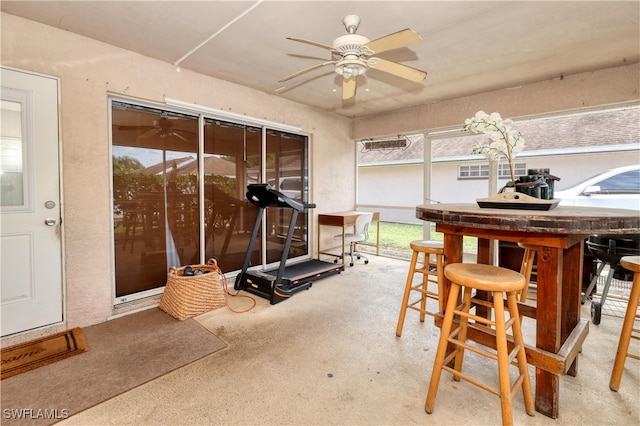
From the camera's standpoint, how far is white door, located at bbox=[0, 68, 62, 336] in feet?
7.64

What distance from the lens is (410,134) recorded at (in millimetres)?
5043

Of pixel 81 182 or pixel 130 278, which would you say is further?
pixel 130 278

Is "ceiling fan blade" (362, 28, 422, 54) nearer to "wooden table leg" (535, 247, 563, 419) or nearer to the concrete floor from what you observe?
"wooden table leg" (535, 247, 563, 419)

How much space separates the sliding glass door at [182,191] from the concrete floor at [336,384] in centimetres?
98

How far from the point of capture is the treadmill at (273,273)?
334 centimetres

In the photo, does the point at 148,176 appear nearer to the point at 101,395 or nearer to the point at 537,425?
the point at 101,395

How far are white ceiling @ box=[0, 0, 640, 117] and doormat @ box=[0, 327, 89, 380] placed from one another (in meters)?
2.57

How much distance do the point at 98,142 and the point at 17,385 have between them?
1.93 meters


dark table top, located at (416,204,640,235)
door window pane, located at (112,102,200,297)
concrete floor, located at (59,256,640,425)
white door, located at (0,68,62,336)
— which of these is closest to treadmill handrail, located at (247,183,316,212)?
door window pane, located at (112,102,200,297)

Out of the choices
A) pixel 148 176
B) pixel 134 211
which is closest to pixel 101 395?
pixel 134 211

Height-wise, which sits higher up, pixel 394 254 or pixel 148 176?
pixel 148 176

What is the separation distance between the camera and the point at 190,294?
2.92m

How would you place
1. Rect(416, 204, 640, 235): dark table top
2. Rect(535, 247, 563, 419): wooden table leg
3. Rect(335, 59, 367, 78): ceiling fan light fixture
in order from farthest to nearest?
1. Rect(335, 59, 367, 78): ceiling fan light fixture
2. Rect(535, 247, 563, 419): wooden table leg
3. Rect(416, 204, 640, 235): dark table top

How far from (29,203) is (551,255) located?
3.68 metres
